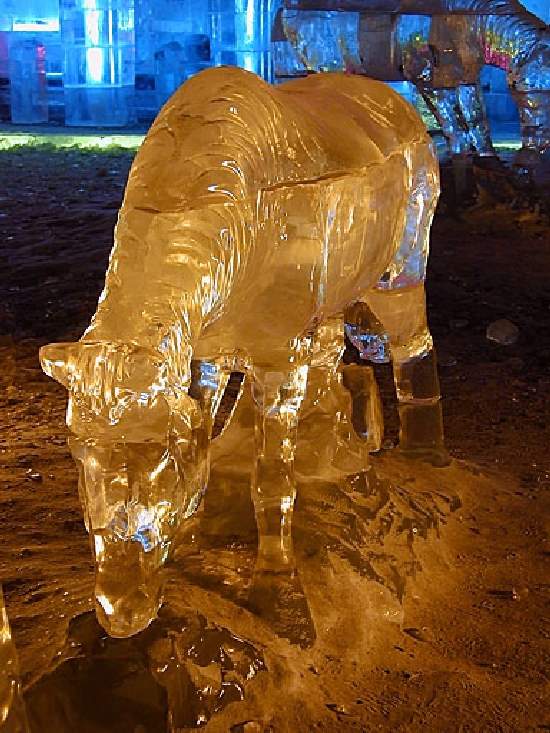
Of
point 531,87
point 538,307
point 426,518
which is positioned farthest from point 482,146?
point 426,518

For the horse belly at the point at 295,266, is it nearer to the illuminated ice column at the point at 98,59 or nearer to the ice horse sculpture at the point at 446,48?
the ice horse sculpture at the point at 446,48

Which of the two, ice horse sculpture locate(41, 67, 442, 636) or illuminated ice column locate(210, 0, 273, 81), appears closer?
ice horse sculpture locate(41, 67, 442, 636)

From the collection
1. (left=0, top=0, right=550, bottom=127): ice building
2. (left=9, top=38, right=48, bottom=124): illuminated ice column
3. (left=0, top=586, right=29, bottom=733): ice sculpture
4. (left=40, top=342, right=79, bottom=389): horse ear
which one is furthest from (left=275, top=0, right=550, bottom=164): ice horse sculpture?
(left=9, top=38, right=48, bottom=124): illuminated ice column

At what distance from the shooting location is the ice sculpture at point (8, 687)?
2.20 m

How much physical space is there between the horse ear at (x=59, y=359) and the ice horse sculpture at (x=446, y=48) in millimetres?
10536

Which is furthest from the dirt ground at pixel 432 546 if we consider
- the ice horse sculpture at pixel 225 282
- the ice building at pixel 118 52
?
the ice building at pixel 118 52

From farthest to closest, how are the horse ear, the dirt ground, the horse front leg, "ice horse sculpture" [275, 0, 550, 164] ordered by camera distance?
"ice horse sculpture" [275, 0, 550, 164], the horse front leg, the dirt ground, the horse ear

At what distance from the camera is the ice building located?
2172cm

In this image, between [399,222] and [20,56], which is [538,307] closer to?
[399,222]

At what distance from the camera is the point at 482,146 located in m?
12.8

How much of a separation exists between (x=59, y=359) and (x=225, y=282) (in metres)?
0.57

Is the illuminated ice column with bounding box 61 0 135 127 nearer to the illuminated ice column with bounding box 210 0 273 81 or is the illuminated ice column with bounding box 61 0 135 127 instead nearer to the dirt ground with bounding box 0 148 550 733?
the illuminated ice column with bounding box 210 0 273 81

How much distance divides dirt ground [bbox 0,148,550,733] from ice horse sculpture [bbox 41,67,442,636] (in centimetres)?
50

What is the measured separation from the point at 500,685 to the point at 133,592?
1.40 metres
